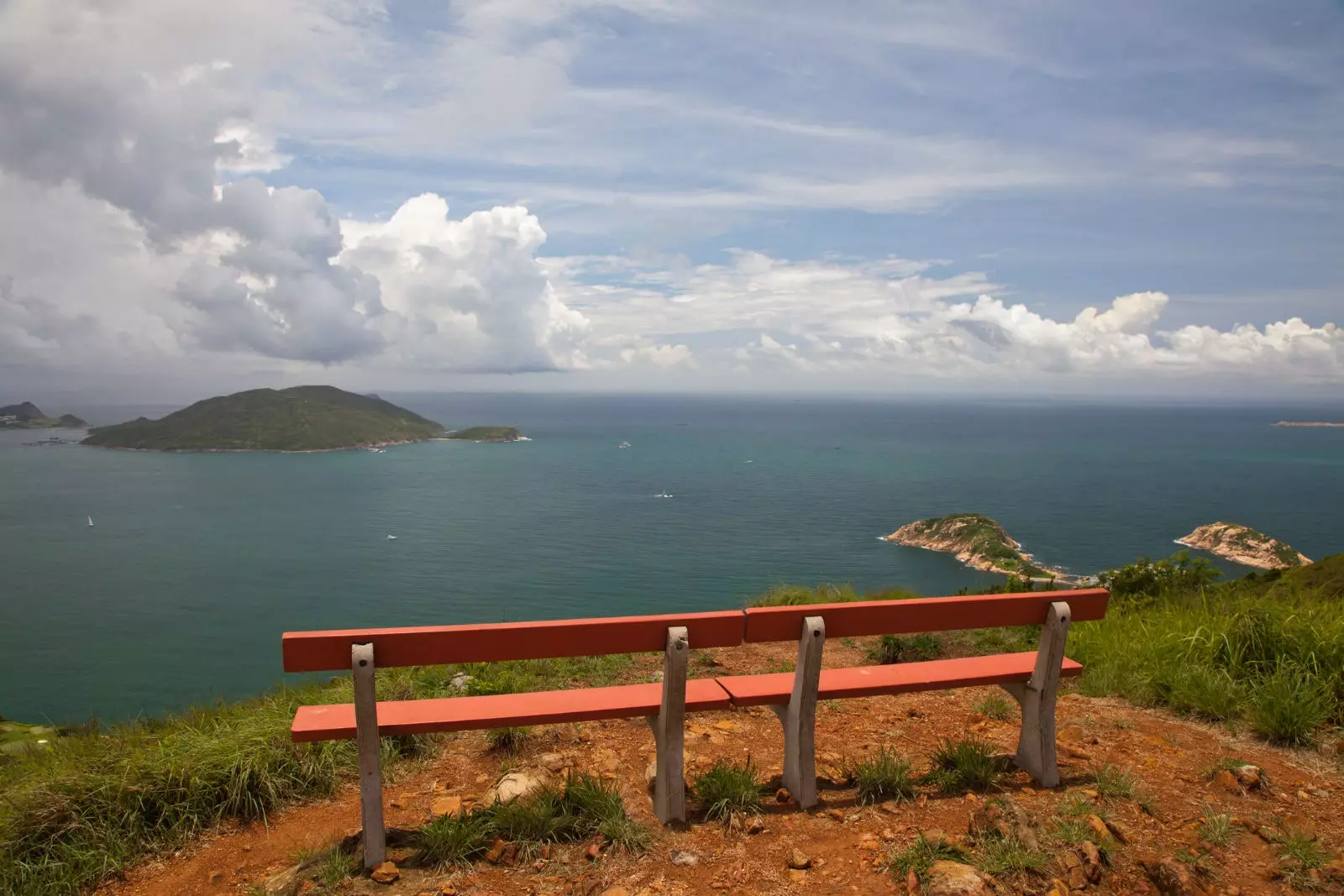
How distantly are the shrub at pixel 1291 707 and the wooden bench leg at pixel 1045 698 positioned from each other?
4.65 feet

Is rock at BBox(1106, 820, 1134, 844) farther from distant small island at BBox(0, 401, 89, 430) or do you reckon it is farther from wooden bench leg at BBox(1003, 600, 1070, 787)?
distant small island at BBox(0, 401, 89, 430)

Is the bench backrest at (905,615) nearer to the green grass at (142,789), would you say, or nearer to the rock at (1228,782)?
the rock at (1228,782)

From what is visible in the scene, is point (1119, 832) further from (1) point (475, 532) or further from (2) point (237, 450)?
(2) point (237, 450)

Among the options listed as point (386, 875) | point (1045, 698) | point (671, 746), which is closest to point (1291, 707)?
point (1045, 698)

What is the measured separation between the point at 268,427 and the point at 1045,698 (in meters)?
174

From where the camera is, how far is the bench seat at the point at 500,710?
10.1ft

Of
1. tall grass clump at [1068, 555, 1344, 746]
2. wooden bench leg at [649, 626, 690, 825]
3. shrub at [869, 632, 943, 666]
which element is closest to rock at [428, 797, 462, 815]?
wooden bench leg at [649, 626, 690, 825]

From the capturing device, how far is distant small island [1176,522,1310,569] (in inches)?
2143

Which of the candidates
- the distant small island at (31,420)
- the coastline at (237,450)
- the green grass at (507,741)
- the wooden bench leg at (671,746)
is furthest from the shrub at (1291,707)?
the distant small island at (31,420)

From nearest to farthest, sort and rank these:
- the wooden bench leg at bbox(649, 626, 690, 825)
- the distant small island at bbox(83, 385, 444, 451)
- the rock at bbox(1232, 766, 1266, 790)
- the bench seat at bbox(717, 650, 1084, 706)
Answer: the wooden bench leg at bbox(649, 626, 690, 825)
the bench seat at bbox(717, 650, 1084, 706)
the rock at bbox(1232, 766, 1266, 790)
the distant small island at bbox(83, 385, 444, 451)

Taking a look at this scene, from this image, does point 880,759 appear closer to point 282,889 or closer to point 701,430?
point 282,889

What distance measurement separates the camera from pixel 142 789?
3402mm

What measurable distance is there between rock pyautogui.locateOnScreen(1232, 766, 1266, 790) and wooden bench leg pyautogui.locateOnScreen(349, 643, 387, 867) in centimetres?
392

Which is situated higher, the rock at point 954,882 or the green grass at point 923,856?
the rock at point 954,882
